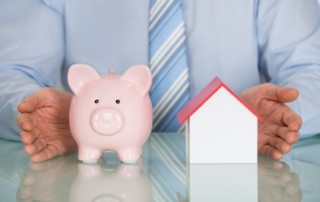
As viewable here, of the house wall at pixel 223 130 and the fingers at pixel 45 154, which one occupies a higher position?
the house wall at pixel 223 130

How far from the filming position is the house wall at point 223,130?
846 millimetres

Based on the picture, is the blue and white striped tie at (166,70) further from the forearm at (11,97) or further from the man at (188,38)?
the forearm at (11,97)

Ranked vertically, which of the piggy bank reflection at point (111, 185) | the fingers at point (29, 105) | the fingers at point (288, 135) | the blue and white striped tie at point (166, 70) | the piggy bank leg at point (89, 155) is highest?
the blue and white striped tie at point (166, 70)

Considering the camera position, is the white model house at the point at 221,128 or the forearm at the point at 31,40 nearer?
the white model house at the point at 221,128

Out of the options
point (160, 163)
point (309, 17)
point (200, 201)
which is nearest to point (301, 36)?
point (309, 17)

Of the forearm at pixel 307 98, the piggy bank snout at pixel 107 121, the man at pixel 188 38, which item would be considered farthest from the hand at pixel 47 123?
the forearm at pixel 307 98

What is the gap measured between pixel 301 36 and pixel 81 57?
0.41 metres

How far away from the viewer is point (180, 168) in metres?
0.84

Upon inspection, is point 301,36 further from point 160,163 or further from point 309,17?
point 160,163

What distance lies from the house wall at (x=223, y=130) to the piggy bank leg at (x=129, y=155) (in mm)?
68

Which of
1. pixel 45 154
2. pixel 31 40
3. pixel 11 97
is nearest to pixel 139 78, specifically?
pixel 45 154

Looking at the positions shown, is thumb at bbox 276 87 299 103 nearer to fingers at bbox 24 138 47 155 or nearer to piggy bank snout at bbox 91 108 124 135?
piggy bank snout at bbox 91 108 124 135

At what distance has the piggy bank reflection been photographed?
699 millimetres

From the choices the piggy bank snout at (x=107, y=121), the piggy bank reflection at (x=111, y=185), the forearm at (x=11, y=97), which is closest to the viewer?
the piggy bank reflection at (x=111, y=185)
